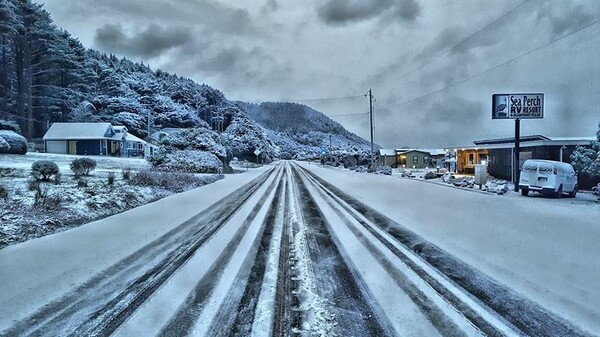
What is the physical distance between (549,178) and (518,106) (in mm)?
7938

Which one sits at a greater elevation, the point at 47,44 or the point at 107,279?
A: the point at 47,44

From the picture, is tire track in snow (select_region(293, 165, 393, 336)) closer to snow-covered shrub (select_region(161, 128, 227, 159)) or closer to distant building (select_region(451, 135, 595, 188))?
distant building (select_region(451, 135, 595, 188))

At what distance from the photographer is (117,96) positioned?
237 ft

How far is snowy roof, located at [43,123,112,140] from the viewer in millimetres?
46188

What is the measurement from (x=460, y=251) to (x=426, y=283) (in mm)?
2240

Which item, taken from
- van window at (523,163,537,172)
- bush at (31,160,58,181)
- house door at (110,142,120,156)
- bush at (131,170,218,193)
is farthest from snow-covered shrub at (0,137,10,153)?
van window at (523,163,537,172)

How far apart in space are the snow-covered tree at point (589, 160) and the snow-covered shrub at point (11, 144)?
41.7 m

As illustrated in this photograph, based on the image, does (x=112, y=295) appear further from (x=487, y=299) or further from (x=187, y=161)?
(x=187, y=161)

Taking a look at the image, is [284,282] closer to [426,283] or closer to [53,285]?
[426,283]

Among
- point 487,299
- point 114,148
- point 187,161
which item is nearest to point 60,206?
point 487,299

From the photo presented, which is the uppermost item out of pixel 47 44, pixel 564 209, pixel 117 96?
pixel 47 44

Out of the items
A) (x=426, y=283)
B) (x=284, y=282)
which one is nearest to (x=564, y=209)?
(x=426, y=283)

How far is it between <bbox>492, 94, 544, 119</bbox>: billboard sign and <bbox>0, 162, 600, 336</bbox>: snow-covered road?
14.9m

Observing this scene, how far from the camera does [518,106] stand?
22.6 meters
